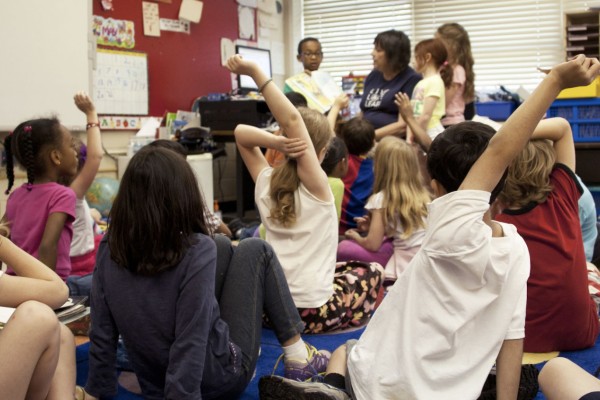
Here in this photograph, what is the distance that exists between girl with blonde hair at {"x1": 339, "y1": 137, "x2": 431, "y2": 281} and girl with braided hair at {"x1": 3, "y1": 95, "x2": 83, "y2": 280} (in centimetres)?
123

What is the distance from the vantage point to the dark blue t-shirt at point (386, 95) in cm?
379

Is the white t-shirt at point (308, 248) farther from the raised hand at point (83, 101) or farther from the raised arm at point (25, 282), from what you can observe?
the raised arm at point (25, 282)

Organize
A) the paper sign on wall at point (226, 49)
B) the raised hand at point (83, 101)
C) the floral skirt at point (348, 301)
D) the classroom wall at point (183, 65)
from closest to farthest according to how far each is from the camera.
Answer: the floral skirt at point (348, 301)
the raised hand at point (83, 101)
the classroom wall at point (183, 65)
the paper sign on wall at point (226, 49)

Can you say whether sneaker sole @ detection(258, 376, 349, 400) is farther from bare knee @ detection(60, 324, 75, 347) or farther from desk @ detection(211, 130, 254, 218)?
A: desk @ detection(211, 130, 254, 218)

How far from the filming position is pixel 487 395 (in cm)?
138

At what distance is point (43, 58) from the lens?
158 inches

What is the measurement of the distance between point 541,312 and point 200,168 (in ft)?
9.87

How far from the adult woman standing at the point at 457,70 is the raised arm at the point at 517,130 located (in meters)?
2.68

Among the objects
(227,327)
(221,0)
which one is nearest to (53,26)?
→ (221,0)

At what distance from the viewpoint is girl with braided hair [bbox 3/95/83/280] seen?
1986mm

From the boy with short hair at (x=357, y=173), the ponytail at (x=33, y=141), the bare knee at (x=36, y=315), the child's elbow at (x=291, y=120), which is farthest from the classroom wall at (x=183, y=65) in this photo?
the bare knee at (x=36, y=315)

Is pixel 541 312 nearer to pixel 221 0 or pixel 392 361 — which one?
pixel 392 361

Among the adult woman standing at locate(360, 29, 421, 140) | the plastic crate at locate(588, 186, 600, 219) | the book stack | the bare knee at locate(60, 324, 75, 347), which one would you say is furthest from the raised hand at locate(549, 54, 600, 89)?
the plastic crate at locate(588, 186, 600, 219)

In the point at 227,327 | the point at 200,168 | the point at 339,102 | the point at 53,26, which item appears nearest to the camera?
the point at 227,327
